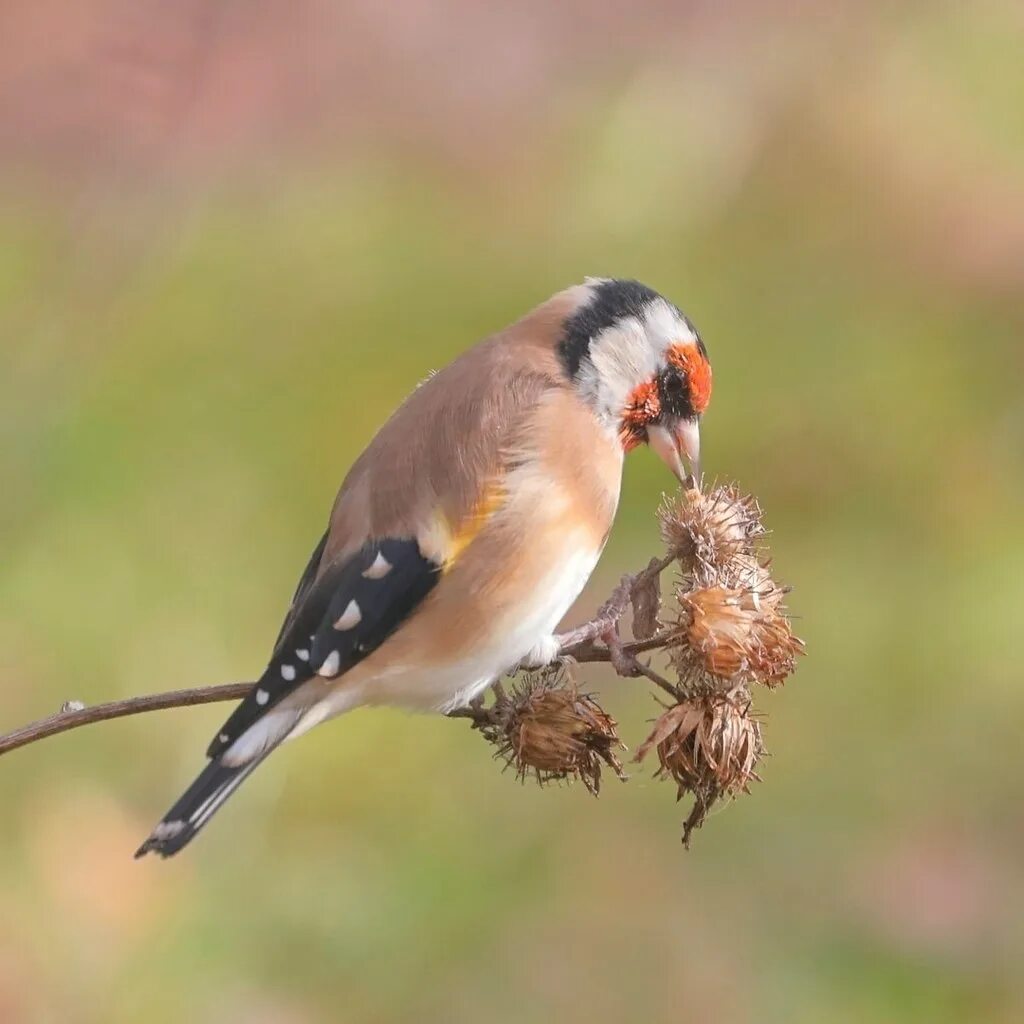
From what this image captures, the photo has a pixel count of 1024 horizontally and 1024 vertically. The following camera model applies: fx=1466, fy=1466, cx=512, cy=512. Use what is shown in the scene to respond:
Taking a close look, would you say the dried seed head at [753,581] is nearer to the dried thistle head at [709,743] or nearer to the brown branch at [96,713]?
the dried thistle head at [709,743]

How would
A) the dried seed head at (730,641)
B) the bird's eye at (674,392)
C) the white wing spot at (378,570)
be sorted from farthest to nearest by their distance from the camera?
the bird's eye at (674,392) < the white wing spot at (378,570) < the dried seed head at (730,641)

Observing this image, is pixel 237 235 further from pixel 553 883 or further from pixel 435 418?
pixel 435 418

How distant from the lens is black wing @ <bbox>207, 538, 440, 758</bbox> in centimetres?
233

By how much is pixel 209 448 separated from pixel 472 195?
1888 mm

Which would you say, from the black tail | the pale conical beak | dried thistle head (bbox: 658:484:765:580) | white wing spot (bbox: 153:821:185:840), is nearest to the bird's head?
the pale conical beak

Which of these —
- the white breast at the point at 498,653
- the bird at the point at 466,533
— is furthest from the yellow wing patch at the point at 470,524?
the white breast at the point at 498,653

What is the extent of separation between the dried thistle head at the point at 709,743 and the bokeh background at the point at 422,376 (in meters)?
0.72

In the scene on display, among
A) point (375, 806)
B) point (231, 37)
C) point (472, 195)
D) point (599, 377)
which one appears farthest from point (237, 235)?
point (599, 377)

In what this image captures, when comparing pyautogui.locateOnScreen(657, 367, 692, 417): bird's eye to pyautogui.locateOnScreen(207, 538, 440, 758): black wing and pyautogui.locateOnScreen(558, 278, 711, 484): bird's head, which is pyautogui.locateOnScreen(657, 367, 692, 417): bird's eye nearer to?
pyautogui.locateOnScreen(558, 278, 711, 484): bird's head

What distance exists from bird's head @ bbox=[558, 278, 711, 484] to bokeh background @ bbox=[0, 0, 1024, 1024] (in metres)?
0.71

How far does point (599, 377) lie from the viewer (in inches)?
104

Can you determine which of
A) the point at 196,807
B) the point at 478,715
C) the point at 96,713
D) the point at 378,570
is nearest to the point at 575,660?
the point at 478,715

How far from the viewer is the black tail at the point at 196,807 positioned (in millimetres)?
2221

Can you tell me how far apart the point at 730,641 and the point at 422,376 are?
3.36 metres
